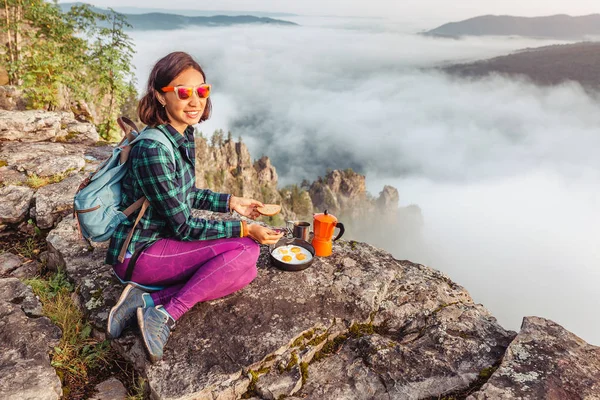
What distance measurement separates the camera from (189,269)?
4270 millimetres

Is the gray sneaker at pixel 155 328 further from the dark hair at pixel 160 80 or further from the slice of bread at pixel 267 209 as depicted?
the dark hair at pixel 160 80

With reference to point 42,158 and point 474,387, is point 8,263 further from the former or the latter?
point 474,387

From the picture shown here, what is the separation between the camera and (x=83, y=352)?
3.94 metres

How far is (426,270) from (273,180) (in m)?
135

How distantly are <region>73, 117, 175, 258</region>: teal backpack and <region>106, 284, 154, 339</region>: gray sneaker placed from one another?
0.51 m

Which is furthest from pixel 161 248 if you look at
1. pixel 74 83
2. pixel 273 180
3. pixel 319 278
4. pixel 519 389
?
pixel 273 180

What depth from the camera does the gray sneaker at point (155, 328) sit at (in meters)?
3.59

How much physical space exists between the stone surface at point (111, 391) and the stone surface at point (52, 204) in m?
3.87

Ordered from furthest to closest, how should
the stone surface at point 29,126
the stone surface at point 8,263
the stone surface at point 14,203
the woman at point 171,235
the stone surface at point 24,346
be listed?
the stone surface at point 29,126 → the stone surface at point 14,203 → the stone surface at point 8,263 → the woman at point 171,235 → the stone surface at point 24,346

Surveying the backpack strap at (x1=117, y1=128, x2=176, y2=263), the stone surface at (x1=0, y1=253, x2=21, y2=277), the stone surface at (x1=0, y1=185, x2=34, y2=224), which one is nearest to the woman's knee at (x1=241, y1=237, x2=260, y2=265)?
the backpack strap at (x1=117, y1=128, x2=176, y2=263)

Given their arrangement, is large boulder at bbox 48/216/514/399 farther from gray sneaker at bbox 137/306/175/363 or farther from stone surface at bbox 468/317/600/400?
stone surface at bbox 468/317/600/400

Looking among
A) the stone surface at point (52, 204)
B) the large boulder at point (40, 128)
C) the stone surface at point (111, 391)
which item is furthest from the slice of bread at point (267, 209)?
the large boulder at point (40, 128)

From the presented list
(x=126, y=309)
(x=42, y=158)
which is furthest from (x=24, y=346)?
(x=42, y=158)

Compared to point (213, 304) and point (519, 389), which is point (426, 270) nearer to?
point (519, 389)
